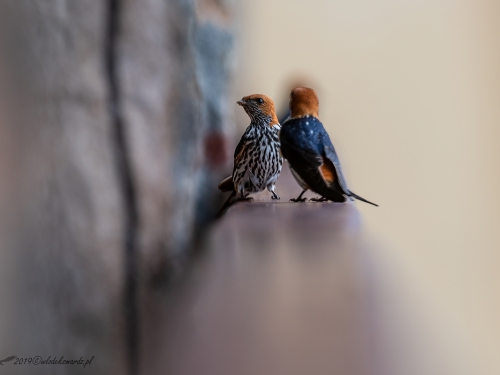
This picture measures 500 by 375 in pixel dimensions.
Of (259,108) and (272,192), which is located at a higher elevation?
(259,108)

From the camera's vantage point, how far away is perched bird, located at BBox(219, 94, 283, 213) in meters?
0.61

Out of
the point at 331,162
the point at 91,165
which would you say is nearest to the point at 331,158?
the point at 331,162

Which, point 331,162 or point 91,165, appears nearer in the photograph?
point 331,162

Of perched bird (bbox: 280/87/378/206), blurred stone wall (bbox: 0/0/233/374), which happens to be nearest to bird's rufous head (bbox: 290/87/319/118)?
perched bird (bbox: 280/87/378/206)

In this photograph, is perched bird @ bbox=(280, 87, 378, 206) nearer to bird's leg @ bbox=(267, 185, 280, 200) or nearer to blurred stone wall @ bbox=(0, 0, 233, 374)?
bird's leg @ bbox=(267, 185, 280, 200)

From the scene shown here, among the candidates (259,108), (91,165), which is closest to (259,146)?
(259,108)

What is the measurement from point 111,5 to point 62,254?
378 millimetres

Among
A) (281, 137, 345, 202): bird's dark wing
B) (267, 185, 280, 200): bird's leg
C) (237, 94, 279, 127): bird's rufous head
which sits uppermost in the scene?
(237, 94, 279, 127): bird's rufous head

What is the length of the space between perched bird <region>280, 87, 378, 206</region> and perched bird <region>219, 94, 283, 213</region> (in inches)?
1.8

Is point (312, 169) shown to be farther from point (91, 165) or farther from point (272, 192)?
point (91, 165)

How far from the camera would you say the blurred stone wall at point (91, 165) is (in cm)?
64

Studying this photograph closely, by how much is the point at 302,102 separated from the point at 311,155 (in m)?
0.08

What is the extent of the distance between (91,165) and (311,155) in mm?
337

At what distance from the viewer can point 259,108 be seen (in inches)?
23.9
